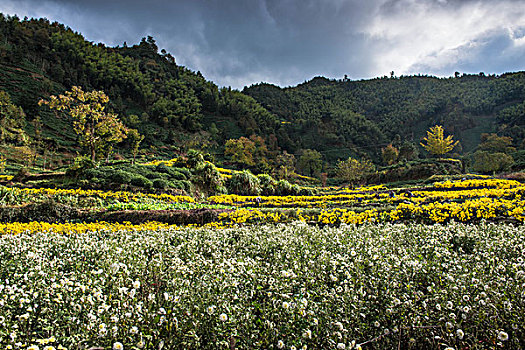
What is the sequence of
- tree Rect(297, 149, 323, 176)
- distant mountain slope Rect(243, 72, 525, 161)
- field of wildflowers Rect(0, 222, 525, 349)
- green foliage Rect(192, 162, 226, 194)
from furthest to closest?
1. distant mountain slope Rect(243, 72, 525, 161)
2. tree Rect(297, 149, 323, 176)
3. green foliage Rect(192, 162, 226, 194)
4. field of wildflowers Rect(0, 222, 525, 349)

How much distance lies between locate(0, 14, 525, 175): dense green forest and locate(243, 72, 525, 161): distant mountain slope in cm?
33

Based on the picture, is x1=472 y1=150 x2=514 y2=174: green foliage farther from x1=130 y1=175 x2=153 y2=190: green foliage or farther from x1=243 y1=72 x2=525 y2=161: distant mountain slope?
x1=130 y1=175 x2=153 y2=190: green foliage

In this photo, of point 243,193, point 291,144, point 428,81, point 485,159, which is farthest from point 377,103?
point 243,193

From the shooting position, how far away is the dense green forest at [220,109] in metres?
50.7

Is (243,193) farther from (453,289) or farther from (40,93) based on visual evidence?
(40,93)

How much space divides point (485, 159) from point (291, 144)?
44.6 m

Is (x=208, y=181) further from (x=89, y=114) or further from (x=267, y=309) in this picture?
(x=267, y=309)

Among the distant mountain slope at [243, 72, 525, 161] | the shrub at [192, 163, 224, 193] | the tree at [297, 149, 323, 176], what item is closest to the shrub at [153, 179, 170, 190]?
the shrub at [192, 163, 224, 193]

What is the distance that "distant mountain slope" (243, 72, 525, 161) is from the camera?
75562 millimetres

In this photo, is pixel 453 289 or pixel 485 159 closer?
pixel 453 289

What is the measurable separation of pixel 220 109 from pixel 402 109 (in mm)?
67981

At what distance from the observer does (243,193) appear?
68.1 ft

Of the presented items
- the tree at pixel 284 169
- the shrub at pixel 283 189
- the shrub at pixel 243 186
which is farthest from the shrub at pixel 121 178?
the tree at pixel 284 169

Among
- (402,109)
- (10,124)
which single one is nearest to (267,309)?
(10,124)
